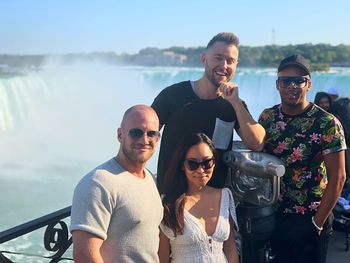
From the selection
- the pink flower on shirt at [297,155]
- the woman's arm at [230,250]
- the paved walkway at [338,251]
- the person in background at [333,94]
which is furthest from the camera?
the person in background at [333,94]

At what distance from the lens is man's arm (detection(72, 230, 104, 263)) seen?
162 centimetres

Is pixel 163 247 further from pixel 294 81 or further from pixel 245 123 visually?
pixel 294 81

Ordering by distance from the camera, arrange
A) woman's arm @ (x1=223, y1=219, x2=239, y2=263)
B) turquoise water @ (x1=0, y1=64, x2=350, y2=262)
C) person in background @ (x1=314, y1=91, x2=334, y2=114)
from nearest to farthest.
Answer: woman's arm @ (x1=223, y1=219, x2=239, y2=263)
person in background @ (x1=314, y1=91, x2=334, y2=114)
turquoise water @ (x1=0, y1=64, x2=350, y2=262)

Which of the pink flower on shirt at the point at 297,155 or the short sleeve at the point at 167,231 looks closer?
the short sleeve at the point at 167,231

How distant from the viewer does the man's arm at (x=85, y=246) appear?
1621 mm

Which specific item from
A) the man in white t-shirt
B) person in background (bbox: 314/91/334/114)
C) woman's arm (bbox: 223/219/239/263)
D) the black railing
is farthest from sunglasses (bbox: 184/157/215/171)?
person in background (bbox: 314/91/334/114)

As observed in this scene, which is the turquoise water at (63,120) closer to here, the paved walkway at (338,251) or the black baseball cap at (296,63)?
the paved walkway at (338,251)

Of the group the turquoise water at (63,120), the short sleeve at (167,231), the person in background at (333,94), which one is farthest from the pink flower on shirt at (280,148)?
the turquoise water at (63,120)

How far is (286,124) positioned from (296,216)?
0.45m

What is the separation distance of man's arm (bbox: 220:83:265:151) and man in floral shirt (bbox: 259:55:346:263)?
0.13 m

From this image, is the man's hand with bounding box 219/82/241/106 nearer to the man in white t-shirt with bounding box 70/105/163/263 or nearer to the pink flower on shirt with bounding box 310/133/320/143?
the pink flower on shirt with bounding box 310/133/320/143

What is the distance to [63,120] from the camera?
27.8 m

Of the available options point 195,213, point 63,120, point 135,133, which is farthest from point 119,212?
point 63,120

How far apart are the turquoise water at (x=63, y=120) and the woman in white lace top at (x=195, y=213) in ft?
26.3
